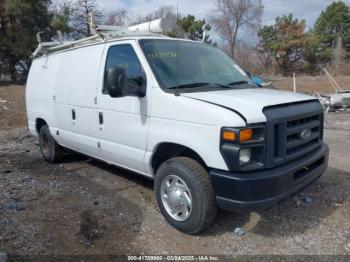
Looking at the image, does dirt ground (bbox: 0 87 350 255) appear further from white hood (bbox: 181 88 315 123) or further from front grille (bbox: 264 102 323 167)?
white hood (bbox: 181 88 315 123)

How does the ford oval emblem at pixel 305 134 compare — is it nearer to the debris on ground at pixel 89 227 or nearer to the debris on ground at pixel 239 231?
the debris on ground at pixel 239 231

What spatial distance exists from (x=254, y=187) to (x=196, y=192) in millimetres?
611

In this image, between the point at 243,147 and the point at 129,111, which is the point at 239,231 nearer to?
the point at 243,147

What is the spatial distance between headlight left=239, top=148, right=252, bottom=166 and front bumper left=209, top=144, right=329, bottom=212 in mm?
118

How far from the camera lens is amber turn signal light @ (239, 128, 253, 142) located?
3098 millimetres

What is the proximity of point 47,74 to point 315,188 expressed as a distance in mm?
4937

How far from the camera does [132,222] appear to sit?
13.3ft

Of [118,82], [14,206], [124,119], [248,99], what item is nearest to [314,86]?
[124,119]

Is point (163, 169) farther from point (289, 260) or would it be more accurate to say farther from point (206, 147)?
point (289, 260)

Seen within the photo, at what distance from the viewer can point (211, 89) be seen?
390 cm

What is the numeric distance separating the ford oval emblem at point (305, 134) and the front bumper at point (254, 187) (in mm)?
339

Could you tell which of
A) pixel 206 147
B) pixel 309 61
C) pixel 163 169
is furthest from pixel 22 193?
pixel 309 61

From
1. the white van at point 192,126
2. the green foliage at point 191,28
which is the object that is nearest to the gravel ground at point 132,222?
the white van at point 192,126

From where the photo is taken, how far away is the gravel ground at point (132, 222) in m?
3.52
